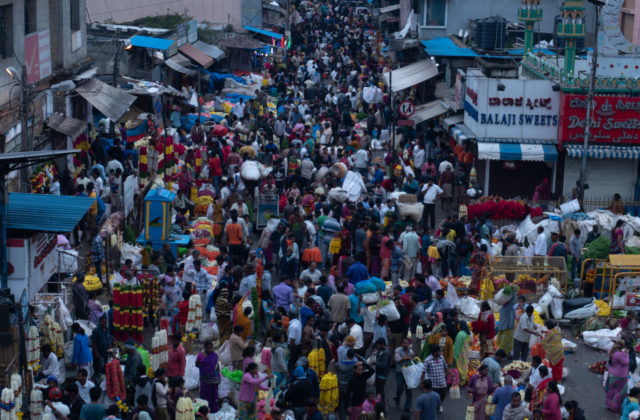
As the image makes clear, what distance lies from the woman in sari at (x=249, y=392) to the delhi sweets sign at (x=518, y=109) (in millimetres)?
13546

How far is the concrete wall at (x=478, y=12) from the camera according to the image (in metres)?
38.8

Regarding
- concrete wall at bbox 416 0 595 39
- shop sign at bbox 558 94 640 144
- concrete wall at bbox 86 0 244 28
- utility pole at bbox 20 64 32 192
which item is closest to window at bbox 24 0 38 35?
utility pole at bbox 20 64 32 192

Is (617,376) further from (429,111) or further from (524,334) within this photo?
(429,111)

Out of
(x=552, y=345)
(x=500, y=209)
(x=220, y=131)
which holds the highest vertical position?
(x=220, y=131)

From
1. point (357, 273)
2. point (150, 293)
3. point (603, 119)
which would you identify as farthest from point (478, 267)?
point (603, 119)

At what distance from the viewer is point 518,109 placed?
24.8 meters

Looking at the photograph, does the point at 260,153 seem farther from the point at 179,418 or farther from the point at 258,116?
the point at 179,418

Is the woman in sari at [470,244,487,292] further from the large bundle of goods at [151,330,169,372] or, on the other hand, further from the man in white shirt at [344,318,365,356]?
the large bundle of goods at [151,330,169,372]

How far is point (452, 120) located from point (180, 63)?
12408 mm

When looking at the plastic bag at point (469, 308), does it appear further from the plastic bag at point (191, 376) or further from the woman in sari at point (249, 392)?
the woman in sari at point (249, 392)

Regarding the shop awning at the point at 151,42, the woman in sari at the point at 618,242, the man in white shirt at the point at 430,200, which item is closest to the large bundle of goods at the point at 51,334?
the man in white shirt at the point at 430,200

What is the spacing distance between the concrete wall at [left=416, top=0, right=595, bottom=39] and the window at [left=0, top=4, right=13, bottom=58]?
2094cm

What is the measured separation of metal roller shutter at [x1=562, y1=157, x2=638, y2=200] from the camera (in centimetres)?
2447

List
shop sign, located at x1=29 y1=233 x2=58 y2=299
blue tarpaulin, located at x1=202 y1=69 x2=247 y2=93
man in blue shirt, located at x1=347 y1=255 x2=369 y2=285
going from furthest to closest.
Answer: blue tarpaulin, located at x1=202 y1=69 x2=247 y2=93
man in blue shirt, located at x1=347 y1=255 x2=369 y2=285
shop sign, located at x1=29 y1=233 x2=58 y2=299
